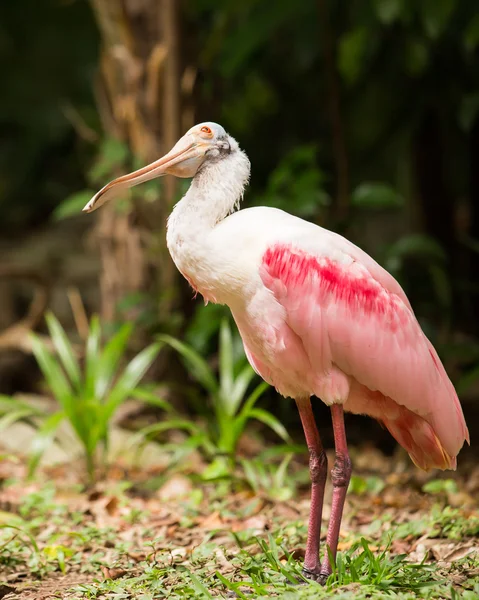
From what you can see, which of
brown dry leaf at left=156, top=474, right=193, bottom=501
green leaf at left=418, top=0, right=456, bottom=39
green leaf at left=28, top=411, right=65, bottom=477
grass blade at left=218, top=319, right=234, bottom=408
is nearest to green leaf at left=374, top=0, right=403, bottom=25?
green leaf at left=418, top=0, right=456, bottom=39

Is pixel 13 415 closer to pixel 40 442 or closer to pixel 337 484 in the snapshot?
pixel 40 442

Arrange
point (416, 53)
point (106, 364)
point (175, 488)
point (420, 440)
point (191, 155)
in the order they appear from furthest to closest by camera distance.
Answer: point (416, 53) < point (106, 364) < point (175, 488) < point (420, 440) < point (191, 155)

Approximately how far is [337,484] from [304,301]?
70 cm

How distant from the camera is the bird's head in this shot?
3.15m

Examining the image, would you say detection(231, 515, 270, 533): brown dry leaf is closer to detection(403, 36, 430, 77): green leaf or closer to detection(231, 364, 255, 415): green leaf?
detection(231, 364, 255, 415): green leaf

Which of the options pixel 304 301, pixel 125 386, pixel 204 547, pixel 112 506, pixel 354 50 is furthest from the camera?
pixel 354 50

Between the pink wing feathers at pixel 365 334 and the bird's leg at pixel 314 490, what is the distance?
0.59 feet

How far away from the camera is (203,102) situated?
5.96 m

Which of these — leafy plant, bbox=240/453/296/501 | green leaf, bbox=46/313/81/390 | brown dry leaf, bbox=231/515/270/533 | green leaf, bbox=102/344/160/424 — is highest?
green leaf, bbox=46/313/81/390

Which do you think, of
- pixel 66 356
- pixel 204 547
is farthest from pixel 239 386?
pixel 204 547

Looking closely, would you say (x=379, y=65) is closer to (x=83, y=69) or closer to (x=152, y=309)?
(x=152, y=309)

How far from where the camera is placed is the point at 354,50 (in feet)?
22.0

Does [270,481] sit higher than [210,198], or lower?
lower

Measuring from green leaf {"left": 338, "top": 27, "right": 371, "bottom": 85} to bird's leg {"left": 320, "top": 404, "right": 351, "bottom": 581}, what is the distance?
4.30m
